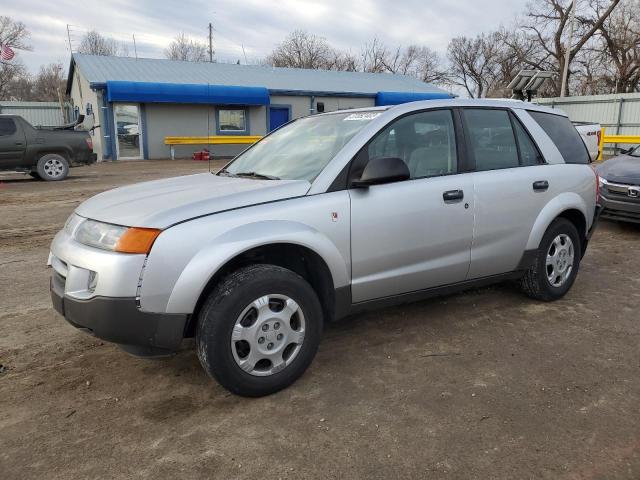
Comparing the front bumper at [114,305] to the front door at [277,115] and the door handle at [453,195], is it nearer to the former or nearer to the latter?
the door handle at [453,195]

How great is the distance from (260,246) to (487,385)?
5.35ft

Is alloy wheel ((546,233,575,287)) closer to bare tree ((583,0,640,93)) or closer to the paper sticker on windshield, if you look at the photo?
the paper sticker on windshield

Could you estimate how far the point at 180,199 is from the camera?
3062mm

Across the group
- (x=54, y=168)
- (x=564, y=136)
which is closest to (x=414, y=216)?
(x=564, y=136)

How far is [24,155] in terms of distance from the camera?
13.5 meters

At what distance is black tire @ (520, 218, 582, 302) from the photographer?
443 cm

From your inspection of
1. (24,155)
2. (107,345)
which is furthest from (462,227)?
(24,155)

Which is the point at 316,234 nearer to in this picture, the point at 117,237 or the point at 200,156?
the point at 117,237

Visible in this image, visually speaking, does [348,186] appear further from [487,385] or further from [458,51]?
[458,51]

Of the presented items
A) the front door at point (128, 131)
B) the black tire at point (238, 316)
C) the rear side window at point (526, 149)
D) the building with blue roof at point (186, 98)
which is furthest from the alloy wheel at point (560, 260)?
the front door at point (128, 131)

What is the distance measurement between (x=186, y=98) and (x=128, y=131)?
2.99 m

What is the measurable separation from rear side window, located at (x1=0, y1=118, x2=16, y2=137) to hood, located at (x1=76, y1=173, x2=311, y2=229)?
11781 millimetres

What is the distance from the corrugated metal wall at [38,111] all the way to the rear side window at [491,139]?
96.8ft

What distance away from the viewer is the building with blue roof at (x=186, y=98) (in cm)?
2175
